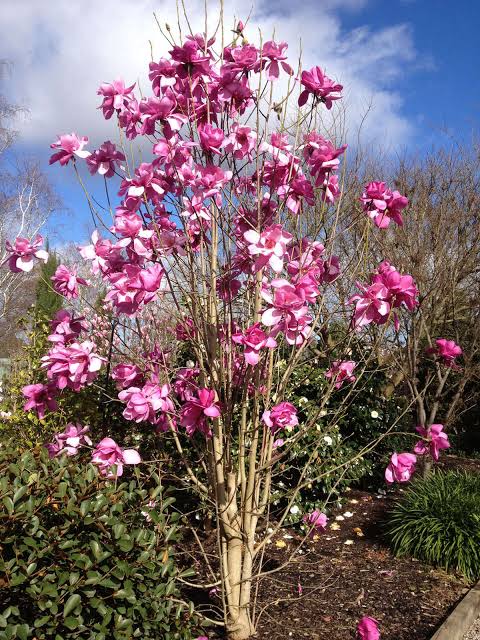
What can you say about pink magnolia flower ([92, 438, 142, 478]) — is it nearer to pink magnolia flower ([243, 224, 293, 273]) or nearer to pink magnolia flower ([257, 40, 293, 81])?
pink magnolia flower ([243, 224, 293, 273])

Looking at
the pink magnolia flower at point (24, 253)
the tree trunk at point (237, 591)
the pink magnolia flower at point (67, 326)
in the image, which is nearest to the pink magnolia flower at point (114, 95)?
the pink magnolia flower at point (24, 253)

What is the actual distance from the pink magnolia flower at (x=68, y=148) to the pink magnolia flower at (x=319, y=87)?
990 mm

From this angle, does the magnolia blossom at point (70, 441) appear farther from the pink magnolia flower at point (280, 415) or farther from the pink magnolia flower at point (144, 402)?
the pink magnolia flower at point (280, 415)

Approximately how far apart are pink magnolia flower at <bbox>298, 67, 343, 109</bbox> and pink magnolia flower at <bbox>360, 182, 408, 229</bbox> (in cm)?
42

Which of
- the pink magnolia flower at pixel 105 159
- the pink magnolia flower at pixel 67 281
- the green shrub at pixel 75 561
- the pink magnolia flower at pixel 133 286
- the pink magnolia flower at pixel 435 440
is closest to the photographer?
the green shrub at pixel 75 561

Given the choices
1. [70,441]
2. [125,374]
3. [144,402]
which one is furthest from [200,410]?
[70,441]

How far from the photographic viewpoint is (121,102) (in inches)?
104

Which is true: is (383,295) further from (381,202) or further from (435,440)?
(435,440)

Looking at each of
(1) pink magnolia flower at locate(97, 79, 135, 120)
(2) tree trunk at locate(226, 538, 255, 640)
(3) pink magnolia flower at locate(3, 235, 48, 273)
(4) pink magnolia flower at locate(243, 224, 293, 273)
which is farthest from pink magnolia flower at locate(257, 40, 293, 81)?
(2) tree trunk at locate(226, 538, 255, 640)

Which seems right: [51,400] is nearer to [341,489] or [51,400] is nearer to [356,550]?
[356,550]

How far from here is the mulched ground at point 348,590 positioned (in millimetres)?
3250

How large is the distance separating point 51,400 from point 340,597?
2163 mm

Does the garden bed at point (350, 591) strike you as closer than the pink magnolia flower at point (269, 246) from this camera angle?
No

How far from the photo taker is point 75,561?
1930 millimetres
